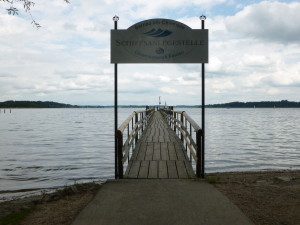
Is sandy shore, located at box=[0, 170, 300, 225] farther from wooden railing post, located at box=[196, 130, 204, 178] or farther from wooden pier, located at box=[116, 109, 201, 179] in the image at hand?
wooden pier, located at box=[116, 109, 201, 179]

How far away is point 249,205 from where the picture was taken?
5.49 m

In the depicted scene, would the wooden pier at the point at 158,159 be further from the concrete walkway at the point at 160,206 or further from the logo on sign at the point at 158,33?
the logo on sign at the point at 158,33

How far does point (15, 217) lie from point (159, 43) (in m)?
4.34

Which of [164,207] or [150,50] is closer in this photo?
[164,207]

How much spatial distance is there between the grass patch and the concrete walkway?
0.92m

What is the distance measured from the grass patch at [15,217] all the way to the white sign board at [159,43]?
3.49m

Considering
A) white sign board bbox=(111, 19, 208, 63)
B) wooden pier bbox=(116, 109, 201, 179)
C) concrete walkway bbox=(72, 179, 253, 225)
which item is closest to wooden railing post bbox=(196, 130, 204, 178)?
wooden pier bbox=(116, 109, 201, 179)

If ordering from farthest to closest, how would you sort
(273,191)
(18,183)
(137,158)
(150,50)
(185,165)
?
1. (18,183)
2. (137,158)
3. (185,165)
4. (150,50)
5. (273,191)

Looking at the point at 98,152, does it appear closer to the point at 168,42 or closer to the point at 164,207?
the point at 168,42

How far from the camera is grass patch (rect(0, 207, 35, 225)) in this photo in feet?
16.1

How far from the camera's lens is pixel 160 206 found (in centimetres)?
521

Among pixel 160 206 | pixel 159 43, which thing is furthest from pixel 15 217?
pixel 159 43

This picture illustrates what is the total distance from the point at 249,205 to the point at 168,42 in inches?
145

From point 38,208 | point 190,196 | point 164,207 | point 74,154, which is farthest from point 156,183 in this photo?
point 74,154
